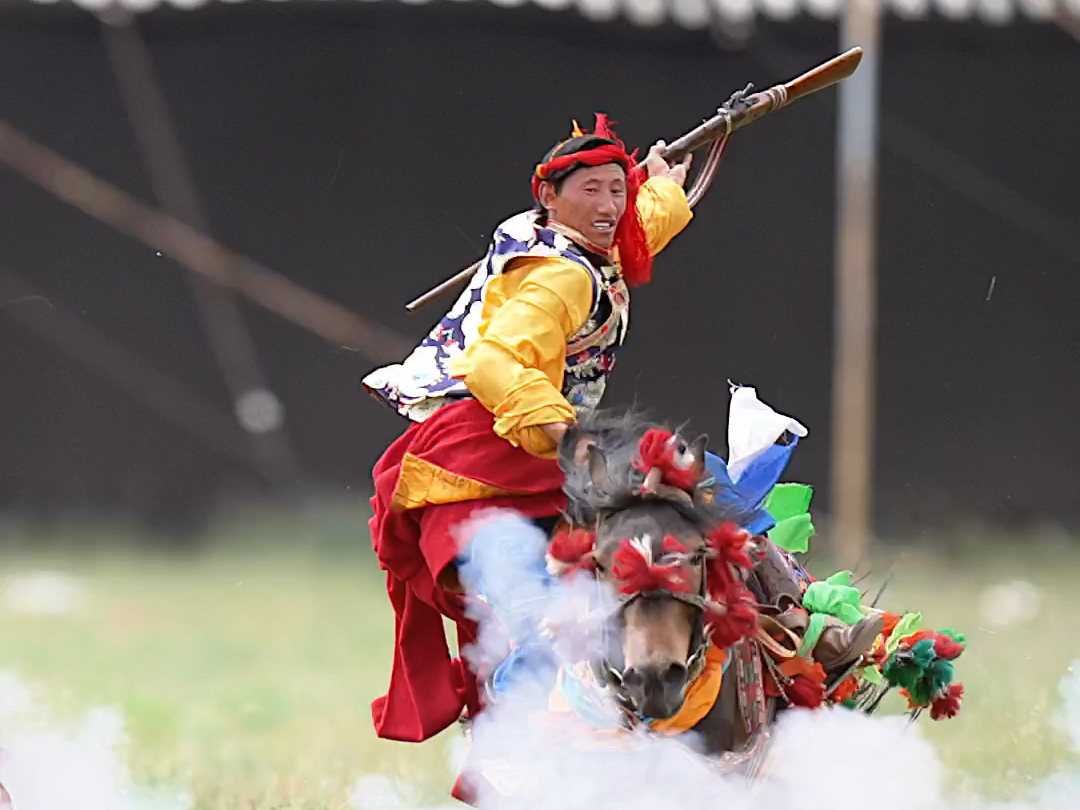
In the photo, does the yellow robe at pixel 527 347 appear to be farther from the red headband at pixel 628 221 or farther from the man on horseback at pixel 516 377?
the red headband at pixel 628 221

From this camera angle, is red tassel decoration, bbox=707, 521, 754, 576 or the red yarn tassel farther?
the red yarn tassel

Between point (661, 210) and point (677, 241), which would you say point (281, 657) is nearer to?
point (677, 241)

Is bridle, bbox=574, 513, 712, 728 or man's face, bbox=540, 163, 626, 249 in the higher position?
man's face, bbox=540, 163, 626, 249

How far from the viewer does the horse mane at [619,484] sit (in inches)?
111

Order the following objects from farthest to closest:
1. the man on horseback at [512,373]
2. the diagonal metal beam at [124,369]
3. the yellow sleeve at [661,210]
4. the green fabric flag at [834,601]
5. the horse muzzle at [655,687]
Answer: the diagonal metal beam at [124,369]
the yellow sleeve at [661,210]
the green fabric flag at [834,601]
the man on horseback at [512,373]
the horse muzzle at [655,687]

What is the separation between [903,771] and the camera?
3559 mm

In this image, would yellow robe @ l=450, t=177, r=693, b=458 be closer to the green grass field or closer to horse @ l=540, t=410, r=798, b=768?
horse @ l=540, t=410, r=798, b=768

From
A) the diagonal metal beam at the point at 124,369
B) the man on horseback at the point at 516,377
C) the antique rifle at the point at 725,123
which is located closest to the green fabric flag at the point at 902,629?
the man on horseback at the point at 516,377

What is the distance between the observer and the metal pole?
21.3ft

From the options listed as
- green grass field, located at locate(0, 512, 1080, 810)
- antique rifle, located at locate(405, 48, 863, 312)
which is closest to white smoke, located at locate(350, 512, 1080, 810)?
antique rifle, located at locate(405, 48, 863, 312)

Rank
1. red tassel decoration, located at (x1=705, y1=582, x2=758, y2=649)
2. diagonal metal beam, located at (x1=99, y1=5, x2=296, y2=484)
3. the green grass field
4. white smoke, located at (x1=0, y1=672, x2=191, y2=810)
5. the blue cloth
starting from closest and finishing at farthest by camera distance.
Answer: red tassel decoration, located at (x1=705, y1=582, x2=758, y2=649)
the blue cloth
white smoke, located at (x1=0, y1=672, x2=191, y2=810)
the green grass field
diagonal metal beam, located at (x1=99, y1=5, x2=296, y2=484)

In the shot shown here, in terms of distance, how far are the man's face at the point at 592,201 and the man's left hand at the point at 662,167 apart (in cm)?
49

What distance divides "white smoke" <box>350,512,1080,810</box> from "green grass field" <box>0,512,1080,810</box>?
3.32ft

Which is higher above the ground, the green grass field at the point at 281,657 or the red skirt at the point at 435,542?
the red skirt at the point at 435,542
